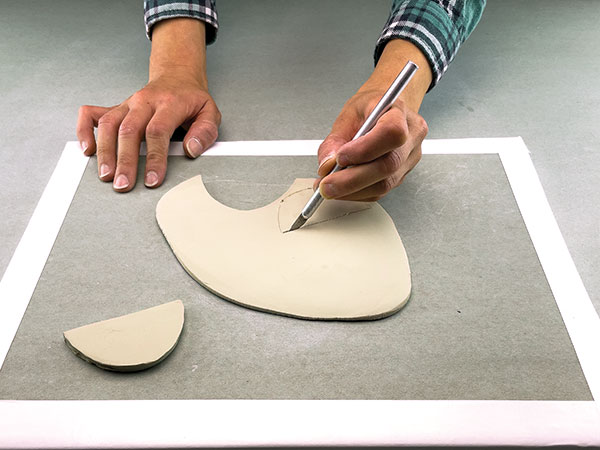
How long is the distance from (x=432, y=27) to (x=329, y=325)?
2.01 feet

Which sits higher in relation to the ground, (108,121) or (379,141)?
(379,141)

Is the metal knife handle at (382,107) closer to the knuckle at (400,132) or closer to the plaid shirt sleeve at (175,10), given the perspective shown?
the knuckle at (400,132)

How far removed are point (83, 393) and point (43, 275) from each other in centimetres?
22

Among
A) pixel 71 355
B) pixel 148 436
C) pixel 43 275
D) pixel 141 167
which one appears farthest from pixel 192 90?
pixel 148 436

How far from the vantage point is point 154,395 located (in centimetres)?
65

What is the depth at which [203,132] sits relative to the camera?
3.37 feet

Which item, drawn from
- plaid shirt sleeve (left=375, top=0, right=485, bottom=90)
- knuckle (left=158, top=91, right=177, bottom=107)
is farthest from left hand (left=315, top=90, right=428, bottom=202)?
knuckle (left=158, top=91, right=177, bottom=107)

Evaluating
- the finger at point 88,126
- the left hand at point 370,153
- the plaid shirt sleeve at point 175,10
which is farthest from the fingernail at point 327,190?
the plaid shirt sleeve at point 175,10

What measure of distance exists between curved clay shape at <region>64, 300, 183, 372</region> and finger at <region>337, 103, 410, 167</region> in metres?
0.29

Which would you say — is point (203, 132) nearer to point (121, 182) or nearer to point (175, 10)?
point (121, 182)

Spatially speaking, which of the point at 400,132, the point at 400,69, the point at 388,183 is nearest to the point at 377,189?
the point at 388,183

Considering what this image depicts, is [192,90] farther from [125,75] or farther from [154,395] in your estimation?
[154,395]

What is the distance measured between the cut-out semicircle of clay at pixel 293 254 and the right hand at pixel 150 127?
3.7 inches

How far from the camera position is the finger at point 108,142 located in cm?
96
